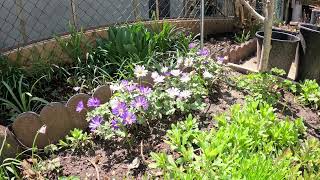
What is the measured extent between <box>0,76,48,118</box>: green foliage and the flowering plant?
1.77 feet

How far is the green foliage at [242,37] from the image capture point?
524 cm

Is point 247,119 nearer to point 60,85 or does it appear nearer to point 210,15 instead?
point 60,85

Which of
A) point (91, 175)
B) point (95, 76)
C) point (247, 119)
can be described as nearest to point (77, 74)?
point (95, 76)

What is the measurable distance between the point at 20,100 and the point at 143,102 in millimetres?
1167

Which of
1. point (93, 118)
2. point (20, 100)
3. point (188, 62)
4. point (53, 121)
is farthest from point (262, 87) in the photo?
point (20, 100)

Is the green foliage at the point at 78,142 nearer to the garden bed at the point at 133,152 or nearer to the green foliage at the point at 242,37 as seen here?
the garden bed at the point at 133,152

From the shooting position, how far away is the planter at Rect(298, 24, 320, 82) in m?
4.06

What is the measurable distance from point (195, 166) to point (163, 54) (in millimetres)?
1861

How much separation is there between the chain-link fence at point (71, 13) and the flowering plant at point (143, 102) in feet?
4.85

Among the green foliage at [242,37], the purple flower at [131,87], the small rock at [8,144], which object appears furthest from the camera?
the green foliage at [242,37]

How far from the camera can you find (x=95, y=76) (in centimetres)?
346

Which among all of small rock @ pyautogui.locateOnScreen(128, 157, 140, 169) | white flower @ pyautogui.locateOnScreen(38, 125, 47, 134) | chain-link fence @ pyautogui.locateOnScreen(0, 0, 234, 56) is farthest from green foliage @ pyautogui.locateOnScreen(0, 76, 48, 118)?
small rock @ pyautogui.locateOnScreen(128, 157, 140, 169)

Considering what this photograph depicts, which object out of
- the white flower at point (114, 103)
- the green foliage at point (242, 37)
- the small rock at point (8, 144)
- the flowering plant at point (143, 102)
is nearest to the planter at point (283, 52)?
the green foliage at point (242, 37)

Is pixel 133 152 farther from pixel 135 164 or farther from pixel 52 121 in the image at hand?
pixel 52 121
